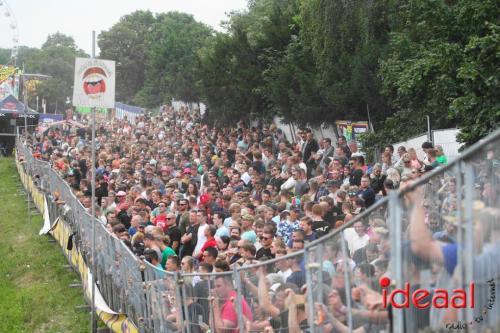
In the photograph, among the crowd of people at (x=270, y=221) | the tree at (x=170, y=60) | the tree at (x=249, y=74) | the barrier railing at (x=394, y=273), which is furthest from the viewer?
the tree at (x=170, y=60)

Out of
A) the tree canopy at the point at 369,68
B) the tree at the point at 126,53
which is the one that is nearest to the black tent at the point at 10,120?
the tree canopy at the point at 369,68

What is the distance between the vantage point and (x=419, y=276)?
4.57m

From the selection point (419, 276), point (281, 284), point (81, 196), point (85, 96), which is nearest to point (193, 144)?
point (81, 196)

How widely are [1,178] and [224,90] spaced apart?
13328mm

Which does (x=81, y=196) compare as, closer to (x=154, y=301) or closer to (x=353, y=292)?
(x=154, y=301)

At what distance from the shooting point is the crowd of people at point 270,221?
198 inches

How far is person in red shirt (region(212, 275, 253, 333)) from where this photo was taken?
25.4 ft

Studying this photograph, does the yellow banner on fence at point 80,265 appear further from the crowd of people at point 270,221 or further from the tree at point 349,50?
the tree at point 349,50

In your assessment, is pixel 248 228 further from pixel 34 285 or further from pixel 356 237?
pixel 34 285

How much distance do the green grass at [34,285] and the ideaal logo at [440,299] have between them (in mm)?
10758

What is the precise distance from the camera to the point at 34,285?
755 inches

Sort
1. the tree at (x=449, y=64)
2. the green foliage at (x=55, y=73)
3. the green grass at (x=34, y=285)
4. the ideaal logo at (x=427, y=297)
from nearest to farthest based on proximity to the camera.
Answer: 1. the ideaal logo at (x=427, y=297)
2. the tree at (x=449, y=64)
3. the green grass at (x=34, y=285)
4. the green foliage at (x=55, y=73)

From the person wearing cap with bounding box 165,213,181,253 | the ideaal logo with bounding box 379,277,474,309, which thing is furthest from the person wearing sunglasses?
the ideaal logo with bounding box 379,277,474,309

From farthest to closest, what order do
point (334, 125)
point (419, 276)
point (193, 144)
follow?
1. point (193, 144)
2. point (334, 125)
3. point (419, 276)
